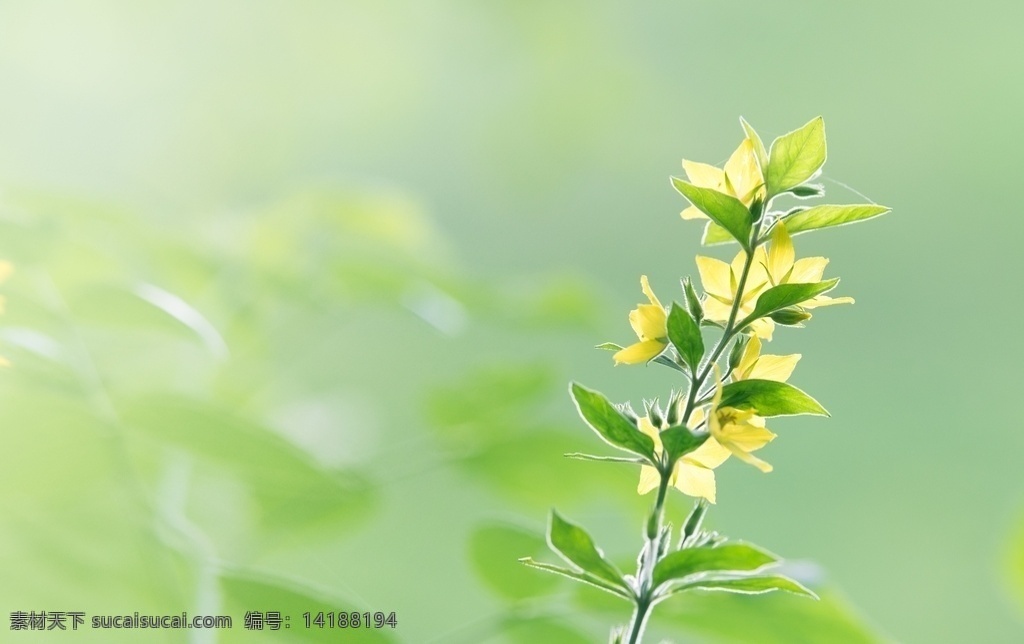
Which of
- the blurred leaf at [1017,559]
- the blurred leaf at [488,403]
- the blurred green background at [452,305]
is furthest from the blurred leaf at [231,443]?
the blurred leaf at [1017,559]

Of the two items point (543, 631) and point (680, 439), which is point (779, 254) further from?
point (543, 631)

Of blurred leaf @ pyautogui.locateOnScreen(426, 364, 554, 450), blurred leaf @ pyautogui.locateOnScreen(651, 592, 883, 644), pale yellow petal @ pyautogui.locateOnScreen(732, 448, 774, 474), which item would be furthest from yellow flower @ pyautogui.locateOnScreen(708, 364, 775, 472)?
blurred leaf @ pyautogui.locateOnScreen(426, 364, 554, 450)

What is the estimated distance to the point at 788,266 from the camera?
19 cm

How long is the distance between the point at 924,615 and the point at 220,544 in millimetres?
1857

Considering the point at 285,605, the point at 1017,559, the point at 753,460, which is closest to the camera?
the point at 753,460

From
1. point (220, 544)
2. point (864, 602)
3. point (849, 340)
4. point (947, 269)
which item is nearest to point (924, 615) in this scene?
point (864, 602)

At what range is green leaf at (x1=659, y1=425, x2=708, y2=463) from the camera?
0.17m

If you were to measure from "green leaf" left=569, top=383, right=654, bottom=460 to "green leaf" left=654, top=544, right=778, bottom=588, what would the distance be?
23mm

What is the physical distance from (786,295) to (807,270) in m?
0.02

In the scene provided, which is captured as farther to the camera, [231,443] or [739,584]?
[231,443]

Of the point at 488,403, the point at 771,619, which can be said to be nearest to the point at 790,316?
the point at 771,619

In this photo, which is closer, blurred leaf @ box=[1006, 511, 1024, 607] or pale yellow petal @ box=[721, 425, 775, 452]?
pale yellow petal @ box=[721, 425, 775, 452]

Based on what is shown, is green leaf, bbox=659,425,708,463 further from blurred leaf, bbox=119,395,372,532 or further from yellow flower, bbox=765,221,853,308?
blurred leaf, bbox=119,395,372,532

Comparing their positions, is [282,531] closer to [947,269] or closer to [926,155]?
[947,269]
